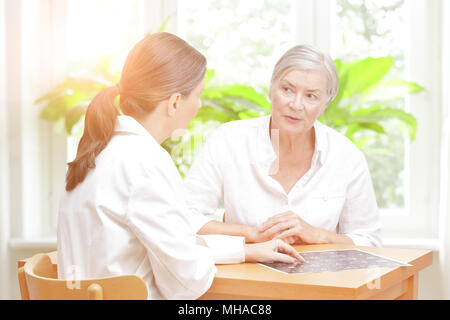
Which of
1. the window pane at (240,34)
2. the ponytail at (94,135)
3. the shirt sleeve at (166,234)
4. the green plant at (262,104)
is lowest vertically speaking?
the shirt sleeve at (166,234)

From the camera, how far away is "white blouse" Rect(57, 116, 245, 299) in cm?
124

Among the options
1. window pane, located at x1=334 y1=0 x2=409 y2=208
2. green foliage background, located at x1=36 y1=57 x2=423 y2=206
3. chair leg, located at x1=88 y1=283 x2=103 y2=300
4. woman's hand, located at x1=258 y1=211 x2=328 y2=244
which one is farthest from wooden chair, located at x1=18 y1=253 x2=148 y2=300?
window pane, located at x1=334 y1=0 x2=409 y2=208

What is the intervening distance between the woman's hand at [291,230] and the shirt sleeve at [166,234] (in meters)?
0.49

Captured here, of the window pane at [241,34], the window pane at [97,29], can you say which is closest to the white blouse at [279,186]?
the window pane at [241,34]

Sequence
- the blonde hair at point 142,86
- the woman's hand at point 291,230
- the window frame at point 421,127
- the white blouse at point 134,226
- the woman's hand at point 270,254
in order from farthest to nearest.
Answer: the window frame at point 421,127
the woman's hand at point 291,230
the woman's hand at point 270,254
the blonde hair at point 142,86
the white blouse at point 134,226

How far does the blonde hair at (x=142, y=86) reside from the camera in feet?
4.49

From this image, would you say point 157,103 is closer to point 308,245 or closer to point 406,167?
point 308,245

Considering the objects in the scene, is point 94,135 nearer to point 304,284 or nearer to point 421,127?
point 304,284

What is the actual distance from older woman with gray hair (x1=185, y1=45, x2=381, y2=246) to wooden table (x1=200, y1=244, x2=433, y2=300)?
47cm

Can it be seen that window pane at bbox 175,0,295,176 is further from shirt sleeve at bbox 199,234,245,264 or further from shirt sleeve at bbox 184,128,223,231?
shirt sleeve at bbox 199,234,245,264

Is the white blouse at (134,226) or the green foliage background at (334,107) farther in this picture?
the green foliage background at (334,107)

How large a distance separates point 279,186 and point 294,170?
3.9 inches

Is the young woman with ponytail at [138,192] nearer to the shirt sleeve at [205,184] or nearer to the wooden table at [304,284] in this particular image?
the wooden table at [304,284]

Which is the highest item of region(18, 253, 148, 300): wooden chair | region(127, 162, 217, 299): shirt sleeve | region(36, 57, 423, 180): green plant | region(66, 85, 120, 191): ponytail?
region(36, 57, 423, 180): green plant
